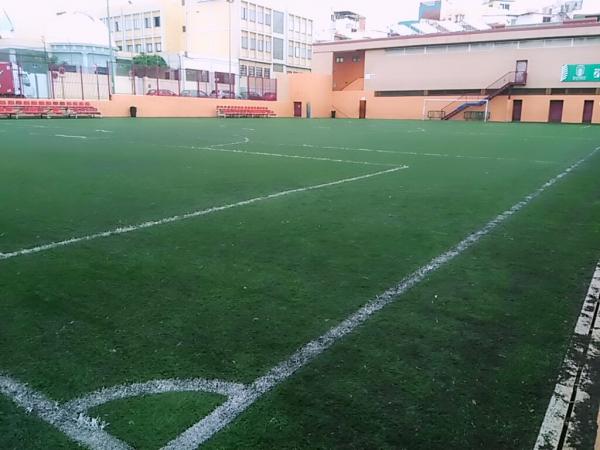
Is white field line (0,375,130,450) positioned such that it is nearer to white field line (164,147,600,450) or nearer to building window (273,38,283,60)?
white field line (164,147,600,450)

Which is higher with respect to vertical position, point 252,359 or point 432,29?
point 432,29

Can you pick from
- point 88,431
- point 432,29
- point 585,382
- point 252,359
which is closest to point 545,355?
point 585,382

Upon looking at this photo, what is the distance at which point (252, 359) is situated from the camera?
270 cm

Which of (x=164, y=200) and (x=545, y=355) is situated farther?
(x=164, y=200)

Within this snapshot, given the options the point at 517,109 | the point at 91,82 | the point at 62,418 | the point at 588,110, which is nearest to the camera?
the point at 62,418

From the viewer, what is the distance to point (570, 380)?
8.26 feet

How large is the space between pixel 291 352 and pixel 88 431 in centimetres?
105

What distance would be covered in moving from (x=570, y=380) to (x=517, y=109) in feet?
142

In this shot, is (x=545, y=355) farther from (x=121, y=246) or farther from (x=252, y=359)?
(x=121, y=246)

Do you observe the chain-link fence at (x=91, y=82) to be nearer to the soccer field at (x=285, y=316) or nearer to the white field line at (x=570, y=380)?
the soccer field at (x=285, y=316)

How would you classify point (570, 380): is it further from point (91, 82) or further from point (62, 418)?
point (91, 82)

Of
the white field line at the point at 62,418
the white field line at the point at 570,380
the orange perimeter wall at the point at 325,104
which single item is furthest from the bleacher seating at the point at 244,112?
the white field line at the point at 62,418

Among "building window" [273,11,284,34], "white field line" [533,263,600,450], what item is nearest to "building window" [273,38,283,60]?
"building window" [273,11,284,34]

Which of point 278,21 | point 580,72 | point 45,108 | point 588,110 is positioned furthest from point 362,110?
point 278,21
